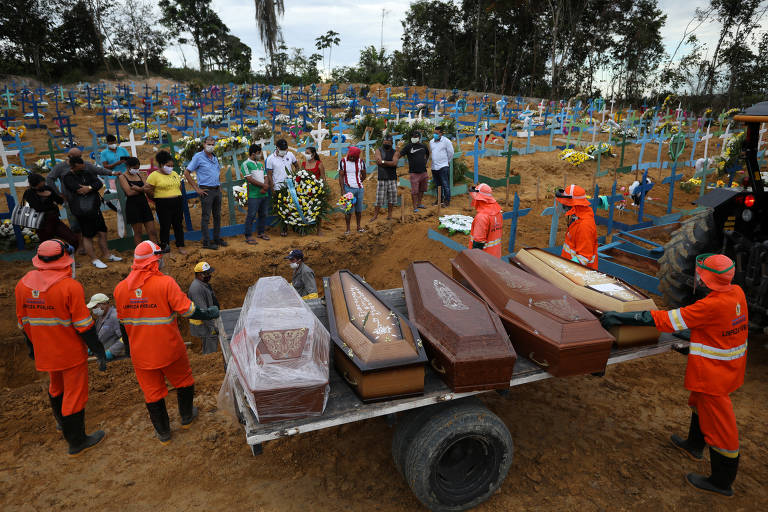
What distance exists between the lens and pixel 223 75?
120 ft

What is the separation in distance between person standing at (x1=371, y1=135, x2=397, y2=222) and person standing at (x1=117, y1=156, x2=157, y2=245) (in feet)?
13.3

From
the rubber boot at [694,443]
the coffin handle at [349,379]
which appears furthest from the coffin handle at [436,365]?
the rubber boot at [694,443]

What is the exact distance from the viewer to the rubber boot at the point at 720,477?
3090 mm

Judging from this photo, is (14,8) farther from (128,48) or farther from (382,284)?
(382,284)

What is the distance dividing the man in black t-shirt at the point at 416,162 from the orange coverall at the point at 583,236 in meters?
4.82

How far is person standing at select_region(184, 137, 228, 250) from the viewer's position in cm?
698

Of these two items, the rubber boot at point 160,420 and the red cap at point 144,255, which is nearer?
the red cap at point 144,255

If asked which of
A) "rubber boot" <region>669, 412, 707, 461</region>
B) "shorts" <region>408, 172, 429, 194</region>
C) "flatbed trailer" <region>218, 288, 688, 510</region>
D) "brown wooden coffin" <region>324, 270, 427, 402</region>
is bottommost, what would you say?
"rubber boot" <region>669, 412, 707, 461</region>

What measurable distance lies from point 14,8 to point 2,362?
34.9 m

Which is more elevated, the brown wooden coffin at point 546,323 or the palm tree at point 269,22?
the palm tree at point 269,22

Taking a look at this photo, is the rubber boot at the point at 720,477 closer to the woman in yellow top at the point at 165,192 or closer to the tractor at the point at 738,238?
the tractor at the point at 738,238

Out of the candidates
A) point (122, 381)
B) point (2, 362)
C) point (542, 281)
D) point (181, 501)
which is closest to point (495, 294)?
point (542, 281)

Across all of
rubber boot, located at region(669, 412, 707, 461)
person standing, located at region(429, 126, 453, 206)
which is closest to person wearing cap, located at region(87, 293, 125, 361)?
rubber boot, located at region(669, 412, 707, 461)

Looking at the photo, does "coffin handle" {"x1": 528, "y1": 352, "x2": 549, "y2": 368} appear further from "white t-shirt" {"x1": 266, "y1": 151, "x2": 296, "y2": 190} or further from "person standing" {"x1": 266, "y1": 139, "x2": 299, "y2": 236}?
"white t-shirt" {"x1": 266, "y1": 151, "x2": 296, "y2": 190}
